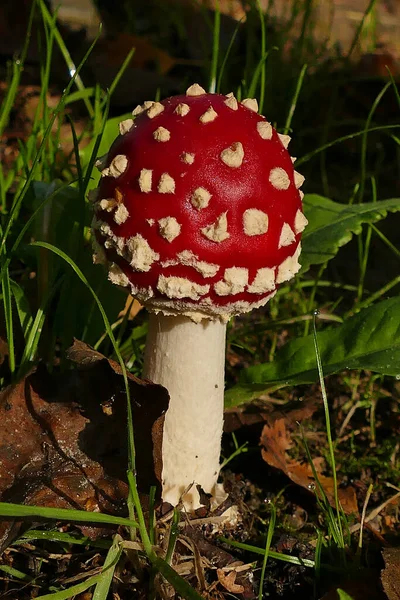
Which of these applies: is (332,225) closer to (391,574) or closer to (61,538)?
(391,574)

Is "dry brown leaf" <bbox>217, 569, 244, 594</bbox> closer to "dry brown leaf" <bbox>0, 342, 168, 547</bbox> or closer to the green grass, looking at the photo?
the green grass

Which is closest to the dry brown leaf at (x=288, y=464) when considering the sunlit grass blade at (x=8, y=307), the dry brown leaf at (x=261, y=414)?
the dry brown leaf at (x=261, y=414)

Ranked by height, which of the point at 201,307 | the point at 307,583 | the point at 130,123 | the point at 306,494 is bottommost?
the point at 307,583

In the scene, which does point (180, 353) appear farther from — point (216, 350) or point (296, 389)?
point (296, 389)

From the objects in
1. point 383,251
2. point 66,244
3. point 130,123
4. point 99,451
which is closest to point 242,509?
point 99,451

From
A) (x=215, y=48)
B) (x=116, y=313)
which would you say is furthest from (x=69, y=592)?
(x=215, y=48)

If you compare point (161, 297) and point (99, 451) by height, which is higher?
point (161, 297)

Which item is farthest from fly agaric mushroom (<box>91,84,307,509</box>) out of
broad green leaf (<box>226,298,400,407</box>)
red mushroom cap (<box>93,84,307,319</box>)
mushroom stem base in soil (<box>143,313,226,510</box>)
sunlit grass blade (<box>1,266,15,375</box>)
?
broad green leaf (<box>226,298,400,407</box>)
